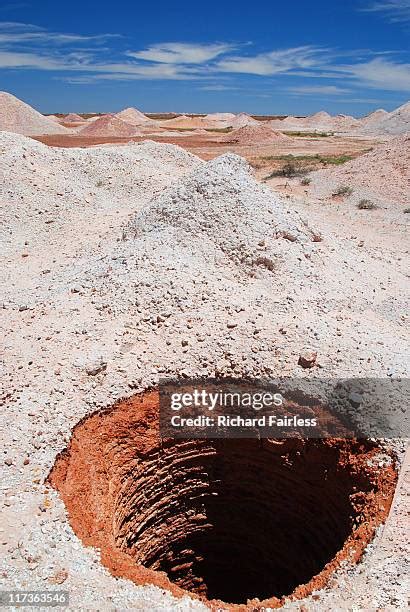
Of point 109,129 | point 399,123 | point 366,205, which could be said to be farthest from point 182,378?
point 399,123

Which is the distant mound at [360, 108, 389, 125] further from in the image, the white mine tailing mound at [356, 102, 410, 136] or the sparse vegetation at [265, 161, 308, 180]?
the sparse vegetation at [265, 161, 308, 180]

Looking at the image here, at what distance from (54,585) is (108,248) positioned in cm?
793

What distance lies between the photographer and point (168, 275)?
8.28 metres

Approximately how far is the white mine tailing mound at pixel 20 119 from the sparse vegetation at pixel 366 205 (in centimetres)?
3975

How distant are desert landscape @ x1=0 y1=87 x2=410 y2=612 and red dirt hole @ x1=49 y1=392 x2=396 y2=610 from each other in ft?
0.08

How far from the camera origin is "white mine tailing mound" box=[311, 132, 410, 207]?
2064cm

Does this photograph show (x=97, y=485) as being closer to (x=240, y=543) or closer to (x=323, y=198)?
(x=240, y=543)

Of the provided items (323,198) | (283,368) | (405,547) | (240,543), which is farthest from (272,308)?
(323,198)

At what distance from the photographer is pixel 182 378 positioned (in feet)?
21.7

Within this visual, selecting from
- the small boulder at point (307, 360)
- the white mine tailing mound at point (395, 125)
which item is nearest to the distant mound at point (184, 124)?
the white mine tailing mound at point (395, 125)

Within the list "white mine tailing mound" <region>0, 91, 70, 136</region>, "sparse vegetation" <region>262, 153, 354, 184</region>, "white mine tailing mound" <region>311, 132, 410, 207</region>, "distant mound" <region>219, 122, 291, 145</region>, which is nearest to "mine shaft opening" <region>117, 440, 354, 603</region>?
"white mine tailing mound" <region>311, 132, 410, 207</region>

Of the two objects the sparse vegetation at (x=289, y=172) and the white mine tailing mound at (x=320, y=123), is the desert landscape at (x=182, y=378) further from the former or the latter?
the white mine tailing mound at (x=320, y=123)

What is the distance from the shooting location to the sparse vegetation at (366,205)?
62.1ft

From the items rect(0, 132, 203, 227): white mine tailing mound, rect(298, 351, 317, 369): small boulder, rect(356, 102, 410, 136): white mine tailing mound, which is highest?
rect(356, 102, 410, 136): white mine tailing mound
